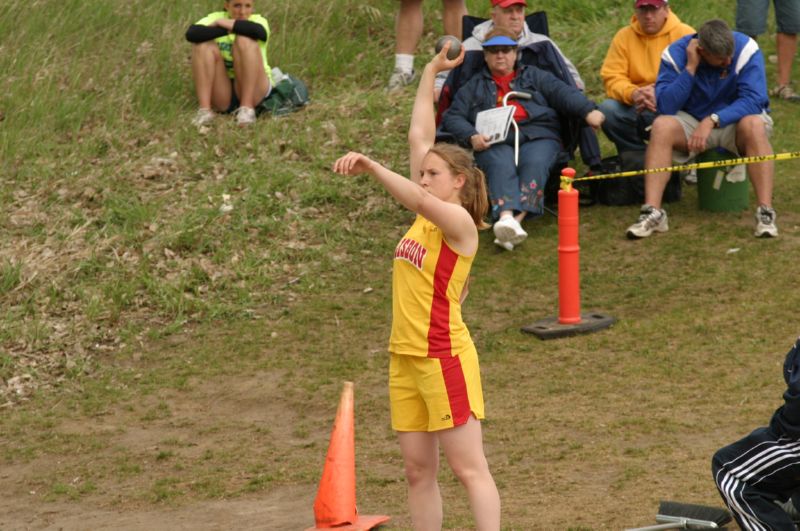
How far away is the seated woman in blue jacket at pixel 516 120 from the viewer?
9852 mm

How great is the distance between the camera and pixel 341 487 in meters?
5.79

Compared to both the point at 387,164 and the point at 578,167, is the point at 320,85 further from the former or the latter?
the point at 578,167

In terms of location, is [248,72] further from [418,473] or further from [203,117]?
[418,473]

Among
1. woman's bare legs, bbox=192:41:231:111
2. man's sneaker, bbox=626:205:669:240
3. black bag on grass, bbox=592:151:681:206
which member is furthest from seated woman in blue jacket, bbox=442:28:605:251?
woman's bare legs, bbox=192:41:231:111

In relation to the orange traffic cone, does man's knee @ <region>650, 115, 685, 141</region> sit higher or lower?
higher

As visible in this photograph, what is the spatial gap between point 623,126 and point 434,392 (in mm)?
5968

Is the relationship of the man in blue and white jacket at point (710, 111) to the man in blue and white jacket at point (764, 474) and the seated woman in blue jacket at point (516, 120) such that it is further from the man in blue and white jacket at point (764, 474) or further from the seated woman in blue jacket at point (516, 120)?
the man in blue and white jacket at point (764, 474)

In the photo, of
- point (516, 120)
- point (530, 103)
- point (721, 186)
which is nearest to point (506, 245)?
point (516, 120)

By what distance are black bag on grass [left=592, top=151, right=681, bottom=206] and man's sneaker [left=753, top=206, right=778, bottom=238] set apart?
3.26 ft

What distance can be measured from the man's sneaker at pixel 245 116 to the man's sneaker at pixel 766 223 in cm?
481

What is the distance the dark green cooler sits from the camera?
999cm

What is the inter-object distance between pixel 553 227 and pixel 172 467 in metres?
4.33

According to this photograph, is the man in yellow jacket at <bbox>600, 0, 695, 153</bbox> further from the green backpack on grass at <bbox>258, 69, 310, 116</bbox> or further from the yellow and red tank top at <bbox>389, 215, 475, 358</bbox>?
the yellow and red tank top at <bbox>389, 215, 475, 358</bbox>

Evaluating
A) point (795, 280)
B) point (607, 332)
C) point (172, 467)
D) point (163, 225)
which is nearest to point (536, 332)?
point (607, 332)
